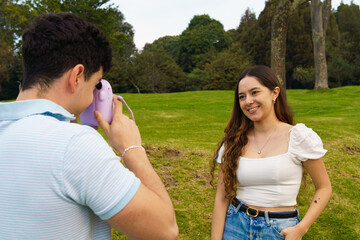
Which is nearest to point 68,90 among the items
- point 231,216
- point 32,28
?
point 32,28

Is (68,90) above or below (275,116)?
above

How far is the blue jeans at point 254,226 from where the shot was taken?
6.95ft

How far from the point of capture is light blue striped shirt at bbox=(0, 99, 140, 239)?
1.02 m

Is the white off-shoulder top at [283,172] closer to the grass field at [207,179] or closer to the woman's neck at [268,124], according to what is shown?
the woman's neck at [268,124]

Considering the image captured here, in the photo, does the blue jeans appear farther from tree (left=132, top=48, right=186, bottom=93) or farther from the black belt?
tree (left=132, top=48, right=186, bottom=93)

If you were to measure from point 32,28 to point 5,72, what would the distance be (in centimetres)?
3519

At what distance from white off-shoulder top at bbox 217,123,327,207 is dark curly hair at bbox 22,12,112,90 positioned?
1480mm

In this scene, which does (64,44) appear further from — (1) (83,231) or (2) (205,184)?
(2) (205,184)

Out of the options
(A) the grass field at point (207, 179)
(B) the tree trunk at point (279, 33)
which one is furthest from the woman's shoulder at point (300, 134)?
(B) the tree trunk at point (279, 33)

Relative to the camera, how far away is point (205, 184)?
14.6ft

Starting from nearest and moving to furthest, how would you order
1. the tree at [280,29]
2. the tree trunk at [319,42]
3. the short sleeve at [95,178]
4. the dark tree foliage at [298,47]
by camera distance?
the short sleeve at [95,178] → the tree at [280,29] → the tree trunk at [319,42] → the dark tree foliage at [298,47]

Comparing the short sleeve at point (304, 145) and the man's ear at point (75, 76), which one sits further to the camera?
the short sleeve at point (304, 145)

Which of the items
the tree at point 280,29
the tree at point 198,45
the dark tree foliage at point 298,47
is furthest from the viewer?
the tree at point 198,45

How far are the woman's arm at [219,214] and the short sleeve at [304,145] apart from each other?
23.3 inches
